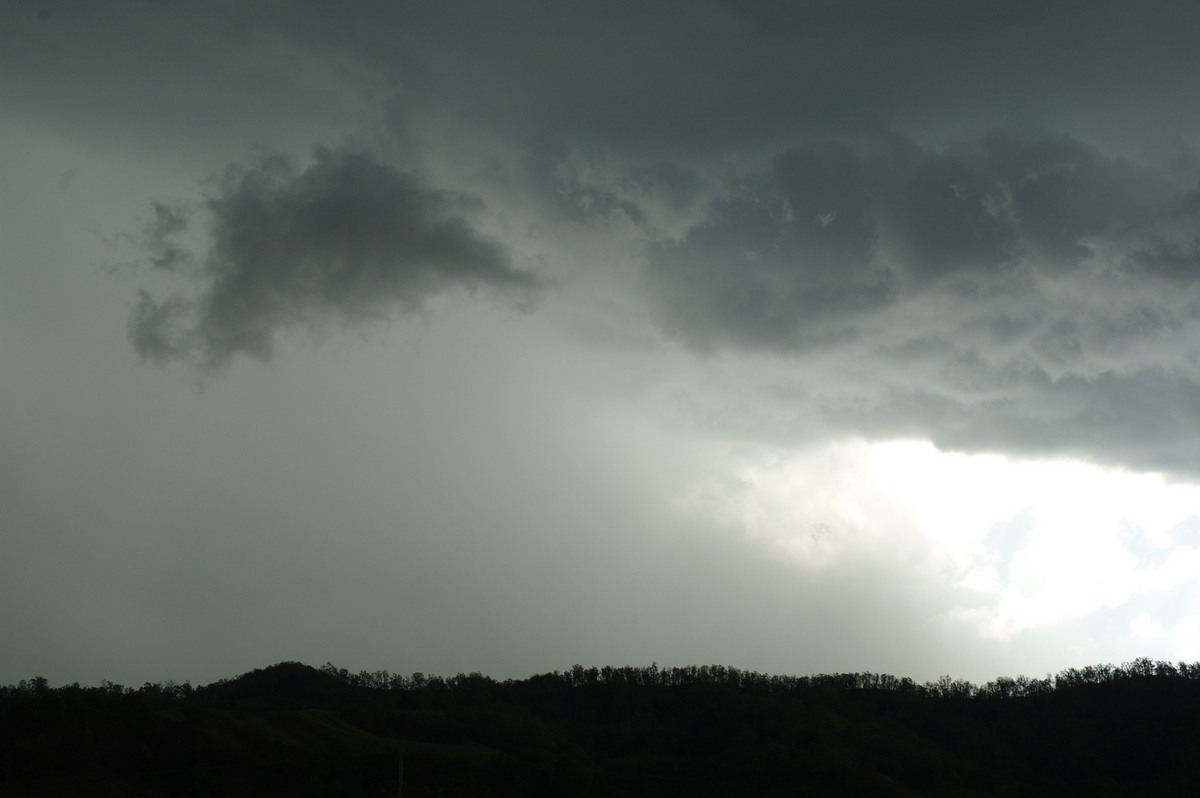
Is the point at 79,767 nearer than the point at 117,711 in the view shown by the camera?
Yes

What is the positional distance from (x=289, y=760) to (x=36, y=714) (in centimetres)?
4074

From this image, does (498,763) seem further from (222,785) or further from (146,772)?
(146,772)

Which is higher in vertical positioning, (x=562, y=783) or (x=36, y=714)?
(x=36, y=714)

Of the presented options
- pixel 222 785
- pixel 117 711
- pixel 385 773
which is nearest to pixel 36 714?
pixel 117 711

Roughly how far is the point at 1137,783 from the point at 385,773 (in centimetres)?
14982

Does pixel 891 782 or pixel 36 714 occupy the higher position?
pixel 36 714

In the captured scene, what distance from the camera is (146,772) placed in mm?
156375

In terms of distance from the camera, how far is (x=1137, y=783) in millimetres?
194875

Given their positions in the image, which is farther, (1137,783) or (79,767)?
(1137,783)

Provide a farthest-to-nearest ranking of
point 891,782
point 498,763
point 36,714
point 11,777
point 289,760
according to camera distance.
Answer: point 891,782 → point 498,763 → point 289,760 → point 36,714 → point 11,777

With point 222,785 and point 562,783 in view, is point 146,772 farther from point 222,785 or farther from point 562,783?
point 562,783

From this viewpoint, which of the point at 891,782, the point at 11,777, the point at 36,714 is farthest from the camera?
the point at 891,782

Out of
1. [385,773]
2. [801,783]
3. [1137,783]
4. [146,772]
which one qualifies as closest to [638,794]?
[801,783]

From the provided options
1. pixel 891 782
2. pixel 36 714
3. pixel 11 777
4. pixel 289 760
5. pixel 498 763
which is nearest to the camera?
pixel 11 777
